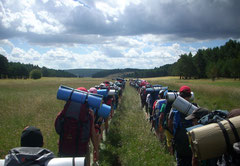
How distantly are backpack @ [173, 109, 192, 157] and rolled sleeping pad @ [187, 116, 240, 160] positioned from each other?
6.80 ft

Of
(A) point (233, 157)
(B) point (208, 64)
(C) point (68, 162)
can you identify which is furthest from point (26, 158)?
(B) point (208, 64)

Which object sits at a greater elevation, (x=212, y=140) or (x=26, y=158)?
(x=212, y=140)

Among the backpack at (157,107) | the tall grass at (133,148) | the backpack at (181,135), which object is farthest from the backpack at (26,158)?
the backpack at (157,107)

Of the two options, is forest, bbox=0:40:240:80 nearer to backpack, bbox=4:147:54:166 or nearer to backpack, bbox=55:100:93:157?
backpack, bbox=55:100:93:157

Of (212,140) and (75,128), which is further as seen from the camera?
(75,128)

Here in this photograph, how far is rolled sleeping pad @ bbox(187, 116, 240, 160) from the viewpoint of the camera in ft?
7.97

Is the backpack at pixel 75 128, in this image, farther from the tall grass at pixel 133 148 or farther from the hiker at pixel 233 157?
the tall grass at pixel 133 148

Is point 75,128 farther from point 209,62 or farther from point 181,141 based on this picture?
point 209,62

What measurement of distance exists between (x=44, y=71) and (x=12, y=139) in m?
174

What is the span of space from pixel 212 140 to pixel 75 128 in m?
2.26

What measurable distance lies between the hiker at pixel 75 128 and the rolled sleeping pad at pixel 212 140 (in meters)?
1.95

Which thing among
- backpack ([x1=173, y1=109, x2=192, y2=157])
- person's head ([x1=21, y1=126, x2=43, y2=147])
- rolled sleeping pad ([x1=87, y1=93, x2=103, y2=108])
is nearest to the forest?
backpack ([x1=173, y1=109, x2=192, y2=157])

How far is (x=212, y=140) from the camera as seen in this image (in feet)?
7.99

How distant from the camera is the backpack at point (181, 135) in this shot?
14.8 ft
